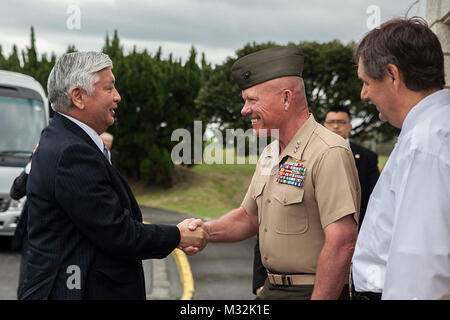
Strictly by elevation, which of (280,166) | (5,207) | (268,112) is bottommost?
(5,207)

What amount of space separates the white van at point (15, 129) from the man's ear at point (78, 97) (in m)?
7.10

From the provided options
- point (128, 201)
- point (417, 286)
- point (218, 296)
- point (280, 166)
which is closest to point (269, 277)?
point (280, 166)

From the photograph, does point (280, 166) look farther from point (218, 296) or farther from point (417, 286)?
point (218, 296)

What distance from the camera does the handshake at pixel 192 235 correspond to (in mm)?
3227

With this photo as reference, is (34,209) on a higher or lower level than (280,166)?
lower

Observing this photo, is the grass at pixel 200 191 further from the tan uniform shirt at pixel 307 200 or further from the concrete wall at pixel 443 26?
the tan uniform shirt at pixel 307 200

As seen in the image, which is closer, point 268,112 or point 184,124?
point 268,112

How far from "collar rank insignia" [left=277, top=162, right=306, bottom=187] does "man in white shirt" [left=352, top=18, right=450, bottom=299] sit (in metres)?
0.55

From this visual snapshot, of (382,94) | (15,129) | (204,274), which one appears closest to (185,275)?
(204,274)

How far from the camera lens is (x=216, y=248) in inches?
434

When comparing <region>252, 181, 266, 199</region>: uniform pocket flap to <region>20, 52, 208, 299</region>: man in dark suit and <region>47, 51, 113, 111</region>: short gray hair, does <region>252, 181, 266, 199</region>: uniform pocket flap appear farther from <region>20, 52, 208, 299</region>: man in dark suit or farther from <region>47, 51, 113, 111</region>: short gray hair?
<region>47, 51, 113, 111</region>: short gray hair

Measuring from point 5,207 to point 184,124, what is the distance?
40.4 feet

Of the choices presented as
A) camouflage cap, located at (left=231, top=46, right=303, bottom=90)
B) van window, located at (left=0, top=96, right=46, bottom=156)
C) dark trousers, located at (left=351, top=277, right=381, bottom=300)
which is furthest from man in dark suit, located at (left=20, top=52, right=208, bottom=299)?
van window, located at (left=0, top=96, right=46, bottom=156)

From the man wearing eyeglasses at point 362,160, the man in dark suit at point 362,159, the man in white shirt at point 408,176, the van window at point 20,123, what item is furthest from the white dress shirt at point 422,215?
the van window at point 20,123
